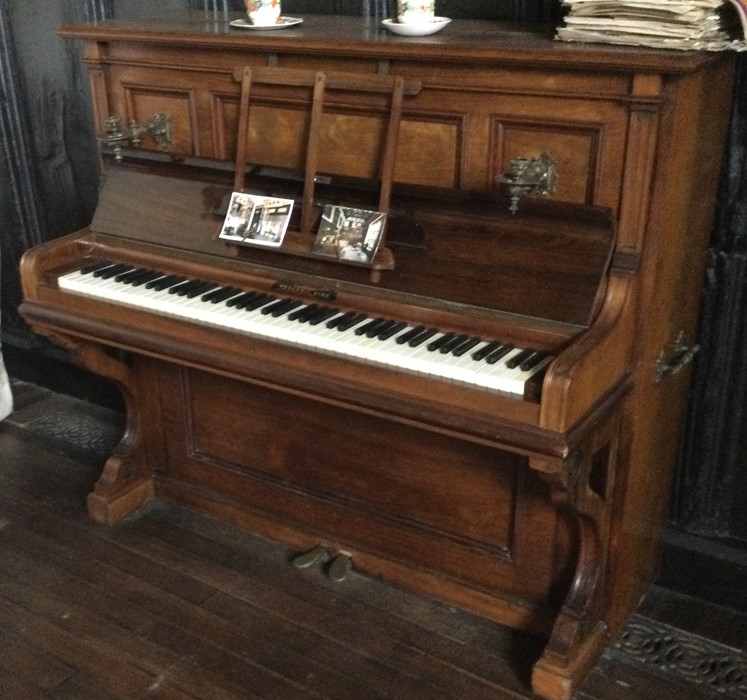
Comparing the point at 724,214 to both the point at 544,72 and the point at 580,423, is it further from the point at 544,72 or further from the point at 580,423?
the point at 580,423

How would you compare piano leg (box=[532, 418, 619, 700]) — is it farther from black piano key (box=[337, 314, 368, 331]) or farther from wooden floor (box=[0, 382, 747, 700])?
black piano key (box=[337, 314, 368, 331])

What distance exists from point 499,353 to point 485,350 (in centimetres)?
3

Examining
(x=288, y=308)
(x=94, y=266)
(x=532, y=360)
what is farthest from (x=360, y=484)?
(x=94, y=266)

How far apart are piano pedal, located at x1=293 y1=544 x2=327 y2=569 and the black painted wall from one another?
3.02ft

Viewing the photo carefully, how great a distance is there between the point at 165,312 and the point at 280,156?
463 millimetres

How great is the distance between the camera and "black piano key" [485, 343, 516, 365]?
170cm

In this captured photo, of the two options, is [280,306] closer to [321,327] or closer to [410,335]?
[321,327]

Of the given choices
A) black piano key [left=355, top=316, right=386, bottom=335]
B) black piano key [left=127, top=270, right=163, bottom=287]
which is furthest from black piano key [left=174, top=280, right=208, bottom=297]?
black piano key [left=355, top=316, right=386, bottom=335]

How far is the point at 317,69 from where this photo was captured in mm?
2014

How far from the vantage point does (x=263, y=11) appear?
214cm

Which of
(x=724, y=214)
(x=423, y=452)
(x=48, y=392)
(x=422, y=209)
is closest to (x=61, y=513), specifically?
(x=48, y=392)

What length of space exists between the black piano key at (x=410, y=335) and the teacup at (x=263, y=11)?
84 cm

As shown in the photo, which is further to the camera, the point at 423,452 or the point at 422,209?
the point at 423,452

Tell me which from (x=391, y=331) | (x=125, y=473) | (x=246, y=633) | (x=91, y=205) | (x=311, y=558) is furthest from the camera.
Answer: (x=91, y=205)
